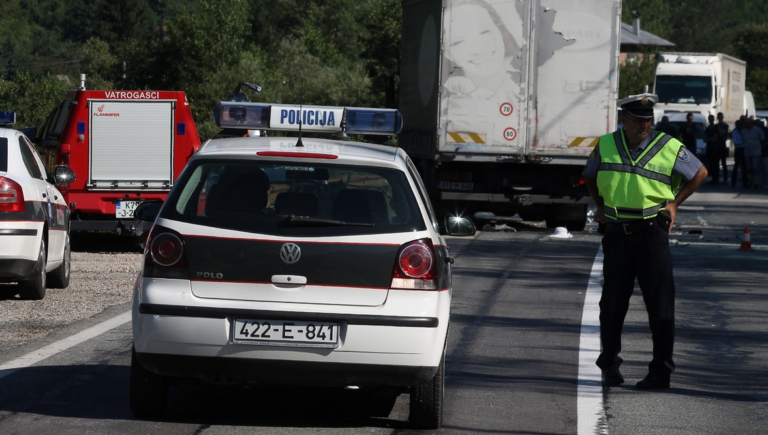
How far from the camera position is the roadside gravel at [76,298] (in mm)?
8805

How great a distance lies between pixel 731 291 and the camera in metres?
12.2

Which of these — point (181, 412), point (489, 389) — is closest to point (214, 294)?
point (181, 412)

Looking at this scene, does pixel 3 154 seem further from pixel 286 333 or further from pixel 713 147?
pixel 713 147

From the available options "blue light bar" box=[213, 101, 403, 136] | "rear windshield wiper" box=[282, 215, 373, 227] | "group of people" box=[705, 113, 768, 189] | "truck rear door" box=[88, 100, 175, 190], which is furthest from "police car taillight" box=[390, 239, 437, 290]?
"group of people" box=[705, 113, 768, 189]

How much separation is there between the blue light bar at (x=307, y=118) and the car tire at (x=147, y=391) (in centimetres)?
217

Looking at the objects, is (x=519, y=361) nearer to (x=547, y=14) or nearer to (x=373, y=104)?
(x=547, y=14)

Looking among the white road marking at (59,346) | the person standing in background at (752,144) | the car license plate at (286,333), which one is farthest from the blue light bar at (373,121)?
the person standing in background at (752,144)

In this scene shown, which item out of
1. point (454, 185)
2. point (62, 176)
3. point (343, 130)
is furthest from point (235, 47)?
point (343, 130)

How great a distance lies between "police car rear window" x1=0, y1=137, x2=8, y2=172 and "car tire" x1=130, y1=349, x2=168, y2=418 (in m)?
4.59

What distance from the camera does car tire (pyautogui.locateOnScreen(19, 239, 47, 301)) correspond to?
10.1 meters

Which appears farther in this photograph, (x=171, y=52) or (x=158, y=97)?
(x=171, y=52)

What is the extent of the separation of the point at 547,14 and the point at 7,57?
158 ft

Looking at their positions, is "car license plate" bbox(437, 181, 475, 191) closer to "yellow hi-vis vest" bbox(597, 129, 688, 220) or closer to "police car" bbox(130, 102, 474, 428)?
"yellow hi-vis vest" bbox(597, 129, 688, 220)

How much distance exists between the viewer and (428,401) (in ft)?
19.3
